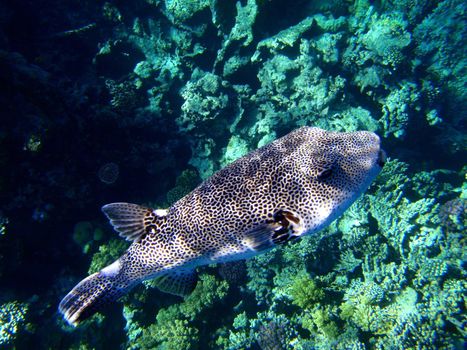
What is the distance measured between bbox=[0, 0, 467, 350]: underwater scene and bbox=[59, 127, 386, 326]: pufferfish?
0.8 inches

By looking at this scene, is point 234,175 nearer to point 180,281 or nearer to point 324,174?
point 324,174

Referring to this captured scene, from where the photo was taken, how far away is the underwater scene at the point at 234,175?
2.96 m

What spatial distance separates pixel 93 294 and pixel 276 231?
6.81 feet

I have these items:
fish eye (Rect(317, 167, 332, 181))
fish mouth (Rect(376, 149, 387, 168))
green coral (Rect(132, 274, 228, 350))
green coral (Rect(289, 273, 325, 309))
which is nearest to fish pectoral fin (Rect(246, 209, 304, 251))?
fish eye (Rect(317, 167, 332, 181))

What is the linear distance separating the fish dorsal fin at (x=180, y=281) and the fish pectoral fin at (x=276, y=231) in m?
0.91

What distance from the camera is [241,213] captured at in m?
2.79

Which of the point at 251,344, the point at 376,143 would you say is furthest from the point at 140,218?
the point at 251,344

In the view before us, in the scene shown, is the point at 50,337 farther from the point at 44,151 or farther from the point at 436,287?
the point at 436,287

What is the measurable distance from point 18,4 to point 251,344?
11369 mm

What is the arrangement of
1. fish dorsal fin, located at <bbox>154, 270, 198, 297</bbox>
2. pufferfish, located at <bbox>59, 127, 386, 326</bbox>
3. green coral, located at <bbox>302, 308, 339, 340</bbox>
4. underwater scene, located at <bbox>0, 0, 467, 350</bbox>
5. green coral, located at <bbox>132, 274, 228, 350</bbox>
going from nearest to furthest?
pufferfish, located at <bbox>59, 127, 386, 326</bbox>, underwater scene, located at <bbox>0, 0, 467, 350</bbox>, fish dorsal fin, located at <bbox>154, 270, 198, 297</bbox>, green coral, located at <bbox>302, 308, 339, 340</bbox>, green coral, located at <bbox>132, 274, 228, 350</bbox>

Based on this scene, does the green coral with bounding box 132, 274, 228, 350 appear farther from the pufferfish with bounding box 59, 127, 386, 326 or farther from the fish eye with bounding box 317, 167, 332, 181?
the fish eye with bounding box 317, 167, 332, 181

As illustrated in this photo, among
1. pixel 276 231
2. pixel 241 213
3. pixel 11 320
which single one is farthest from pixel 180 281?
pixel 11 320

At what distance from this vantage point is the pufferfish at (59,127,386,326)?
2.72 metres

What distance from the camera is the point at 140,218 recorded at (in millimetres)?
2980
